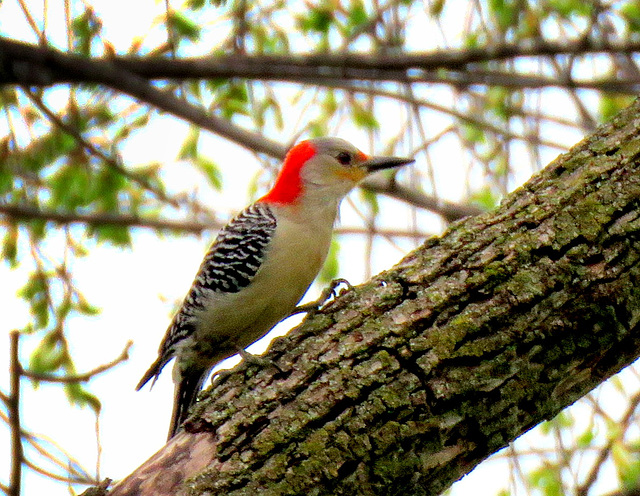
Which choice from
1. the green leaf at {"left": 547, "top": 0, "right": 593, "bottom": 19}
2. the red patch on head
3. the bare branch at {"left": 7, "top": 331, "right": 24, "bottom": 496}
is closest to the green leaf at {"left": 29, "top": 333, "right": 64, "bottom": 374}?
the red patch on head

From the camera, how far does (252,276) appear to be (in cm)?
507

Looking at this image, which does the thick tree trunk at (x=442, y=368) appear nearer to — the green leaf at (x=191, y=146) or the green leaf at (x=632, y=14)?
the green leaf at (x=632, y=14)

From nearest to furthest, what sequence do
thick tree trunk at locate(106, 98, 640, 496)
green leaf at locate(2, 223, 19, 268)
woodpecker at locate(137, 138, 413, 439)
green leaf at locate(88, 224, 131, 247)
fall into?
thick tree trunk at locate(106, 98, 640, 496), woodpecker at locate(137, 138, 413, 439), green leaf at locate(2, 223, 19, 268), green leaf at locate(88, 224, 131, 247)

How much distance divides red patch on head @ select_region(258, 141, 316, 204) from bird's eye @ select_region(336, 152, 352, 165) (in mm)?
178

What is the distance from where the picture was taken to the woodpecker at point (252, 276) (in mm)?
5039

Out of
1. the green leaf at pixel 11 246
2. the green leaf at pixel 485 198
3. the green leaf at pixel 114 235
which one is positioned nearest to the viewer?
the green leaf at pixel 11 246

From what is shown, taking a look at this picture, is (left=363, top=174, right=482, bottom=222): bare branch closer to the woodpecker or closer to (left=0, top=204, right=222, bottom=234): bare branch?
the woodpecker

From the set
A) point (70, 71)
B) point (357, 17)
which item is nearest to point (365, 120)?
point (357, 17)

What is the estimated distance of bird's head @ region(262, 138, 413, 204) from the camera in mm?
5680

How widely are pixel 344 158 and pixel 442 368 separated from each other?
3043 millimetres

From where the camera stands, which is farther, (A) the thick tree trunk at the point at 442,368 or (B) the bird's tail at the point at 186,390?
(B) the bird's tail at the point at 186,390

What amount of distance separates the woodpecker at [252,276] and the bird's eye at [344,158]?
4.5 inches

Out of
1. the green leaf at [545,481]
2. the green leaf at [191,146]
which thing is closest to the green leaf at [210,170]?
the green leaf at [191,146]

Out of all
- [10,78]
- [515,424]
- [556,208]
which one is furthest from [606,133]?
[10,78]
